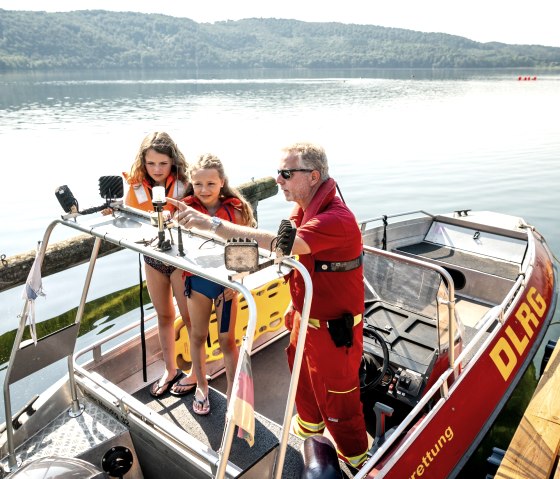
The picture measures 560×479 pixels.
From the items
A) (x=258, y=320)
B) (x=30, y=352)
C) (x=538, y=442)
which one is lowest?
(x=538, y=442)

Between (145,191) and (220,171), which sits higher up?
(220,171)

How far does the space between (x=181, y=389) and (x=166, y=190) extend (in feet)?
5.09

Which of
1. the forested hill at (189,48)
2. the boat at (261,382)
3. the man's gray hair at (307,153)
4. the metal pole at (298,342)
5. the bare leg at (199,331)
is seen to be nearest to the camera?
the metal pole at (298,342)

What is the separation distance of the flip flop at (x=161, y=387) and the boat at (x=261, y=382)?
68 millimetres

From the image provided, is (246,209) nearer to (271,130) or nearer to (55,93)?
(271,130)

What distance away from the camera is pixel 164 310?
12.4ft

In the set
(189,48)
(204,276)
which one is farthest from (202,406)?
(189,48)

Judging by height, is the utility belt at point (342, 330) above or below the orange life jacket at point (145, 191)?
below

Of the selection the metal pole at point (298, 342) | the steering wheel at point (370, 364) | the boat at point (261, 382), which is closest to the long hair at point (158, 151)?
the boat at point (261, 382)

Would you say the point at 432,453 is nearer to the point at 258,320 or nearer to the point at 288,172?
the point at 258,320

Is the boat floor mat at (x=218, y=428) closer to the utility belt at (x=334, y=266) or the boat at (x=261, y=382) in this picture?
the boat at (x=261, y=382)

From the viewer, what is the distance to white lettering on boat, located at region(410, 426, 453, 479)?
322cm

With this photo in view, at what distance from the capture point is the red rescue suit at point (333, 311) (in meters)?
2.65

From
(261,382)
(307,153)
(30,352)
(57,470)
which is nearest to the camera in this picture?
(57,470)
